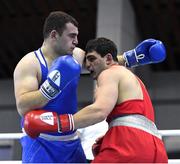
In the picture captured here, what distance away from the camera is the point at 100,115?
8.85ft

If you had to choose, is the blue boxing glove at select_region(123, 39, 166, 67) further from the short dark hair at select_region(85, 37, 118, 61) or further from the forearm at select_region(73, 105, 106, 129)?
the forearm at select_region(73, 105, 106, 129)

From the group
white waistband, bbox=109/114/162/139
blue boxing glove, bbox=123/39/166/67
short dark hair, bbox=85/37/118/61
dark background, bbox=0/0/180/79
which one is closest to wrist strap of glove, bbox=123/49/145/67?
Result: blue boxing glove, bbox=123/39/166/67

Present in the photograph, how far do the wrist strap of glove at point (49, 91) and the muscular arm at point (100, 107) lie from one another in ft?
0.51

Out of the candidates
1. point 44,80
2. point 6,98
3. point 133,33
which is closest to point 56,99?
point 44,80

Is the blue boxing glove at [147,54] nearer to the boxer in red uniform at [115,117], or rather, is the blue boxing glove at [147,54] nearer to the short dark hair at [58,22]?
the boxer in red uniform at [115,117]

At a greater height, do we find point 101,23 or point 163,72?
point 101,23

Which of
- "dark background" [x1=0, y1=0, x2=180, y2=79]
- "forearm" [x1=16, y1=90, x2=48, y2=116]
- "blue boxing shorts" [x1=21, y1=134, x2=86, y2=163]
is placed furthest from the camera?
"dark background" [x1=0, y1=0, x2=180, y2=79]

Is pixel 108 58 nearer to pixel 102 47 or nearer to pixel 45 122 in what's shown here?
pixel 102 47

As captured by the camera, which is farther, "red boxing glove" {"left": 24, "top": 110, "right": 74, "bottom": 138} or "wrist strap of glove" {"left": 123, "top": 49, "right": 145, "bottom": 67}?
"wrist strap of glove" {"left": 123, "top": 49, "right": 145, "bottom": 67}

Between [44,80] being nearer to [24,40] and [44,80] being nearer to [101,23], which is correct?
[101,23]

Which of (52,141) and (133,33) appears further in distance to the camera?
(133,33)

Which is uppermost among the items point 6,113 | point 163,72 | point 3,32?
point 3,32

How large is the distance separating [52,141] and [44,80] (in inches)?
13.9

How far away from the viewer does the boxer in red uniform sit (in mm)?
2707
